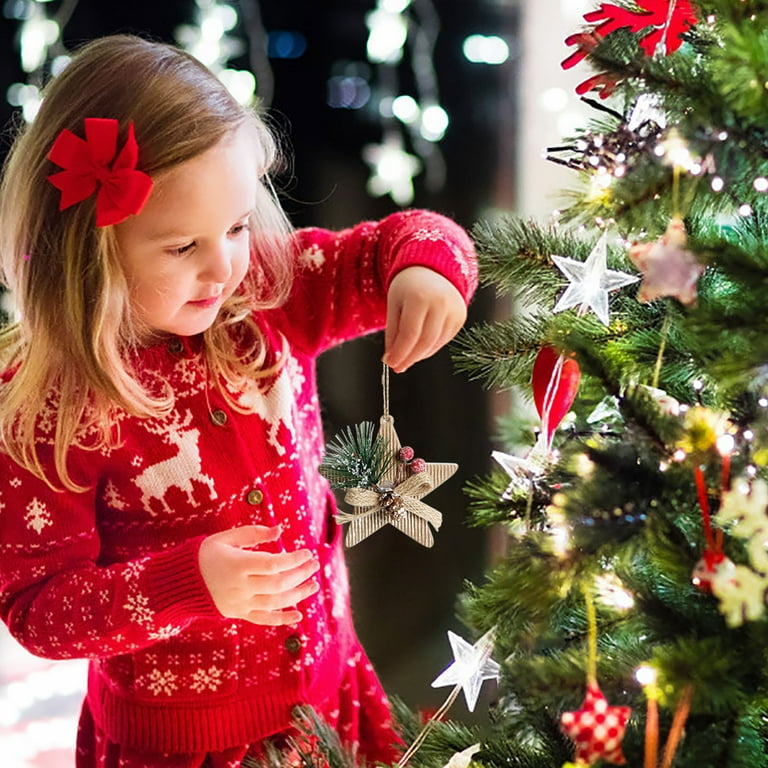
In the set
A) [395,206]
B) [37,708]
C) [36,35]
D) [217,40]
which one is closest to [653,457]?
[395,206]

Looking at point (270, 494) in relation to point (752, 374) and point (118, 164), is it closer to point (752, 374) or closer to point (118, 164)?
point (118, 164)

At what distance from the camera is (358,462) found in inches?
28.5

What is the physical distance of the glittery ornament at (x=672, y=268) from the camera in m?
0.53

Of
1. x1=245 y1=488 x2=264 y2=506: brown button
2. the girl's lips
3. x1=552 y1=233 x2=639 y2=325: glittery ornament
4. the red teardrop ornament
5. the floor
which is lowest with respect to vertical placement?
the floor

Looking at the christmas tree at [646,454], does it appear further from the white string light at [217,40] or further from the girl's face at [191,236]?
the white string light at [217,40]

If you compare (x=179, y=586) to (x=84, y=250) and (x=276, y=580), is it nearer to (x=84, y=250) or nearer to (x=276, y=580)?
(x=276, y=580)

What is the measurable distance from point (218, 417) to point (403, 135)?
0.80 meters

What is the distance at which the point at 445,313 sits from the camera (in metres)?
0.81

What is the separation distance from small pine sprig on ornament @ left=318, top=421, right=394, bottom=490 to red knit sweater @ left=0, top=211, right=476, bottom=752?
130mm

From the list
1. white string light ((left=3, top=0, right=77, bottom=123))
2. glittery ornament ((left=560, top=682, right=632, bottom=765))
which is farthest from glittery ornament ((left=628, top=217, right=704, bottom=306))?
white string light ((left=3, top=0, right=77, bottom=123))

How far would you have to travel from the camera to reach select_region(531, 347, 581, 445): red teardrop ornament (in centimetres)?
66

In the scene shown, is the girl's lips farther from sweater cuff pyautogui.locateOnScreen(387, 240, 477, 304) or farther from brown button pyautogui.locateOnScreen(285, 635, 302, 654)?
brown button pyautogui.locateOnScreen(285, 635, 302, 654)

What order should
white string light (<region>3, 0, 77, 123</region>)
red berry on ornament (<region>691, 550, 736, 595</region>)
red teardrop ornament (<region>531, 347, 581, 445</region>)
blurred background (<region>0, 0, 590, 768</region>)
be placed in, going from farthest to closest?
1. white string light (<region>3, 0, 77, 123</region>)
2. blurred background (<region>0, 0, 590, 768</region>)
3. red teardrop ornament (<region>531, 347, 581, 445</region>)
4. red berry on ornament (<region>691, 550, 736, 595</region>)

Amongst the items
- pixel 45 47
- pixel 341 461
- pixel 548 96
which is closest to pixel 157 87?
pixel 341 461
